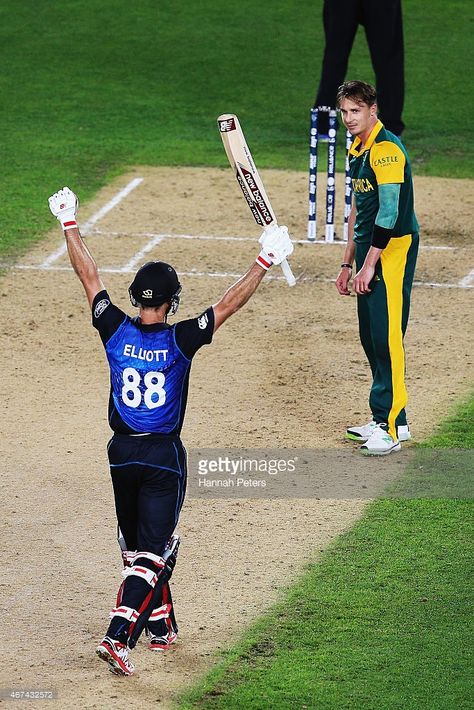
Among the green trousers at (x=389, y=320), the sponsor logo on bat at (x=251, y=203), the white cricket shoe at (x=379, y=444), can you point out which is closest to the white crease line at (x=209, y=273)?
the green trousers at (x=389, y=320)

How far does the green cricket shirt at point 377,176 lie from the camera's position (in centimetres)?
928

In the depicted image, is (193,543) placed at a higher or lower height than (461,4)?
lower

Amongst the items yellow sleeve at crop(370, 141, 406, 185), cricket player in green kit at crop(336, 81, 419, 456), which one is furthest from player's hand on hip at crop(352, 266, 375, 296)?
yellow sleeve at crop(370, 141, 406, 185)

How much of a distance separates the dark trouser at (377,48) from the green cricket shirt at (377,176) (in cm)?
841

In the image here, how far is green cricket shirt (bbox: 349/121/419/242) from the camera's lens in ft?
30.5

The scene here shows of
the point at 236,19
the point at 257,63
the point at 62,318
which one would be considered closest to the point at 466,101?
the point at 257,63

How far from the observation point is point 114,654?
22.0 ft

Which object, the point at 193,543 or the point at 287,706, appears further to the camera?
the point at 193,543

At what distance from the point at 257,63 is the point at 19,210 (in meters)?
8.53

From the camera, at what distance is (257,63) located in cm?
2291

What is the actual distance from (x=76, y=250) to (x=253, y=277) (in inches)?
41.8

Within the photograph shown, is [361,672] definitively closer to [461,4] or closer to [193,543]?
[193,543]

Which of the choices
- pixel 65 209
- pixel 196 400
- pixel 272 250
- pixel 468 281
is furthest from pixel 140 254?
pixel 272 250
